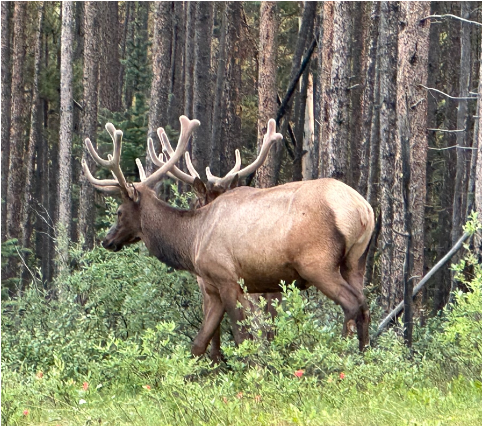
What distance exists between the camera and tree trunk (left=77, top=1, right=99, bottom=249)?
2225 cm

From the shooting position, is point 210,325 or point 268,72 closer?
point 210,325

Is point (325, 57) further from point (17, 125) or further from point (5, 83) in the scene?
point (5, 83)

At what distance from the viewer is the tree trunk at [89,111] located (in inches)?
876

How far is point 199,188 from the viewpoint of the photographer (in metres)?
10.9

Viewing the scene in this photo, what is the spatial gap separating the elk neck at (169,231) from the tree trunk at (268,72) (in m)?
7.18

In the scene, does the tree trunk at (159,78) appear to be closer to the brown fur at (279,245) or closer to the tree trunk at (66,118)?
the tree trunk at (66,118)

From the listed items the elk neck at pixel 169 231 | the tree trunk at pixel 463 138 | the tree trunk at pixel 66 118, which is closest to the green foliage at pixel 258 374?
the elk neck at pixel 169 231

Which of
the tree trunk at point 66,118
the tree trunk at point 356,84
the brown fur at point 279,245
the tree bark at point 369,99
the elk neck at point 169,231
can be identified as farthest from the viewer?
the tree trunk at point 356,84

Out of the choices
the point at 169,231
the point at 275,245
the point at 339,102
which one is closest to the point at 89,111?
the point at 339,102

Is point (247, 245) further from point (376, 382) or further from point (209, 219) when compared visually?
point (376, 382)

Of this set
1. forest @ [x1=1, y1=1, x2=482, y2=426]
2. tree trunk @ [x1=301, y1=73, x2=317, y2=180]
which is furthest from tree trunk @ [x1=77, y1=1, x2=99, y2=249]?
tree trunk @ [x1=301, y1=73, x2=317, y2=180]

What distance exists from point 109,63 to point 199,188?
16006mm

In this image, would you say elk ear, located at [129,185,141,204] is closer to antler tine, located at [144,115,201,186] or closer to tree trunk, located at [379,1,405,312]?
antler tine, located at [144,115,201,186]

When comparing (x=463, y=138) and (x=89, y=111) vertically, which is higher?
(x=89, y=111)
